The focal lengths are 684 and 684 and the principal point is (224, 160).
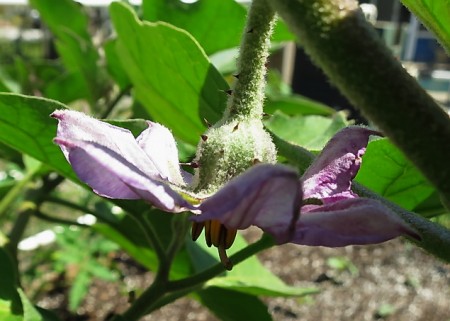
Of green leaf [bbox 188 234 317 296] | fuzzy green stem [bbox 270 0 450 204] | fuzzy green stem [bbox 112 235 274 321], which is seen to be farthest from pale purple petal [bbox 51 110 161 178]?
green leaf [bbox 188 234 317 296]

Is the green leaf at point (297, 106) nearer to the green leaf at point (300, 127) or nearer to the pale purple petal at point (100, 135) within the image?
the green leaf at point (300, 127)

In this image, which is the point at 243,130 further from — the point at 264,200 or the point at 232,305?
the point at 232,305

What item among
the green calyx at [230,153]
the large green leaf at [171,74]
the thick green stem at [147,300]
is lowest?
the thick green stem at [147,300]

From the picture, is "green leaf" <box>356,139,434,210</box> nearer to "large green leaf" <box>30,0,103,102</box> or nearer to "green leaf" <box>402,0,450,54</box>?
"green leaf" <box>402,0,450,54</box>

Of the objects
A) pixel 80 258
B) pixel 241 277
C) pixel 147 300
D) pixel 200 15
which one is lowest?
pixel 80 258

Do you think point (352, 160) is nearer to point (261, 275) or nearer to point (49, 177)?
point (261, 275)

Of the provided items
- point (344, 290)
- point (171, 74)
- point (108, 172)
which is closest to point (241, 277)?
point (171, 74)

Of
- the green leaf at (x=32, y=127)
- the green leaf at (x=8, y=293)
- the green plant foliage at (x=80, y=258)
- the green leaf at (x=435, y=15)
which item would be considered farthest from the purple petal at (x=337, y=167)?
the green plant foliage at (x=80, y=258)
